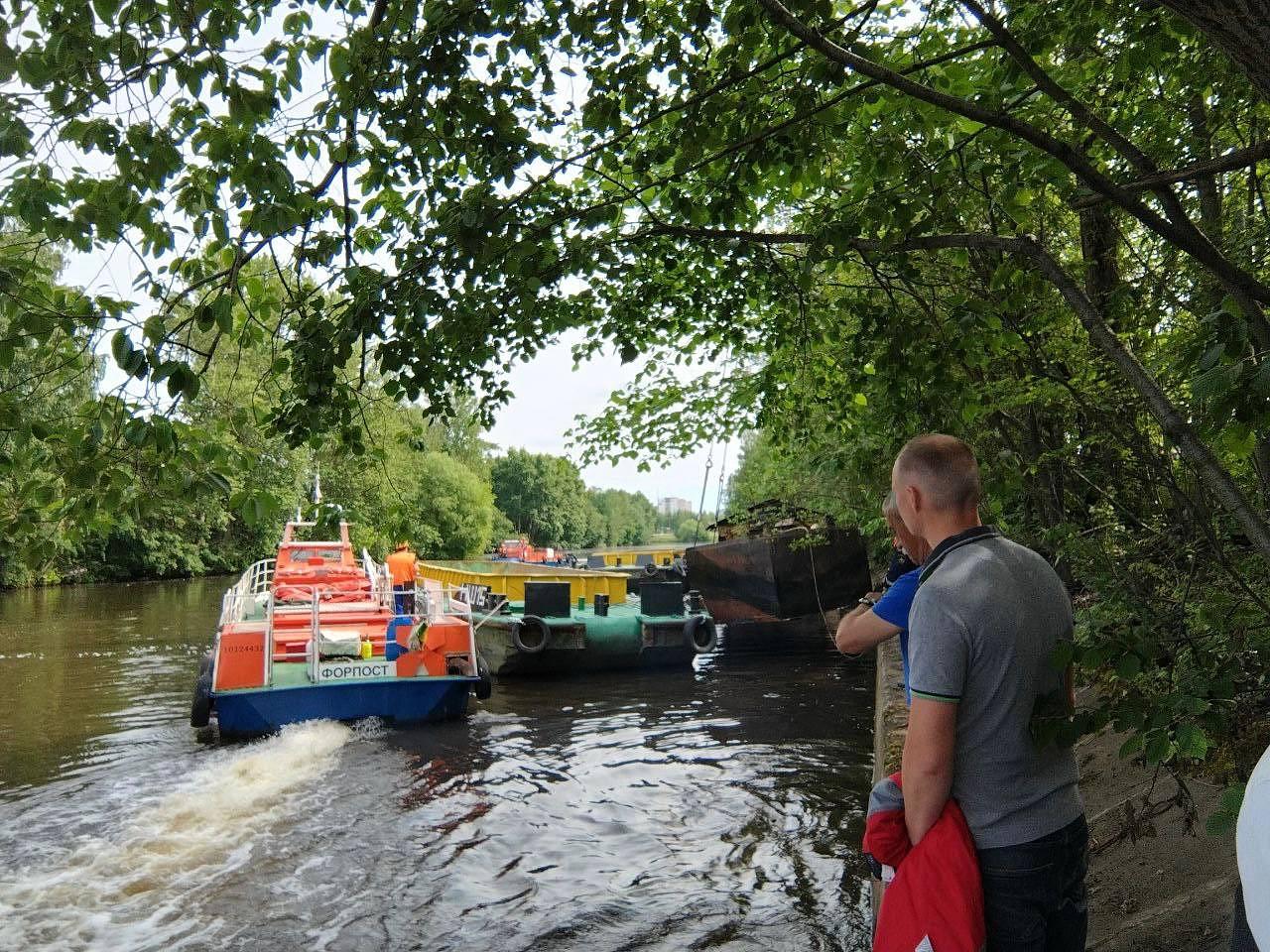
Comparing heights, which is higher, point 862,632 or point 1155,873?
point 862,632

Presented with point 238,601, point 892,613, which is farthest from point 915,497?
point 238,601

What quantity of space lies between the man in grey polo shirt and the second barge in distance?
16464 millimetres

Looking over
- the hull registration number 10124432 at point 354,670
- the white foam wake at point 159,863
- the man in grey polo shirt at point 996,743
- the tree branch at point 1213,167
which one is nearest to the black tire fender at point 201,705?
the white foam wake at point 159,863

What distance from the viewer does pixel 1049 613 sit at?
2680mm

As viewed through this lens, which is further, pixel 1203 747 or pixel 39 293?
pixel 39 293

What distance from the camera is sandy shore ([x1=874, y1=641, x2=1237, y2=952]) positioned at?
13.5 ft

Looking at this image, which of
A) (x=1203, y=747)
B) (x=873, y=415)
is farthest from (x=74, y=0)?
(x=873, y=415)

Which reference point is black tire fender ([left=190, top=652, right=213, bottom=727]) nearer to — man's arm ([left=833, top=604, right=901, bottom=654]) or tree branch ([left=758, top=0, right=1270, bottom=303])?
man's arm ([left=833, top=604, right=901, bottom=654])

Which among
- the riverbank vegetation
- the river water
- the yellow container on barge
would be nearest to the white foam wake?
the river water

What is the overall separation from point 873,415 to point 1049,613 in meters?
5.63

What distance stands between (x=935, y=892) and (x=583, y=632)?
57.0 feet

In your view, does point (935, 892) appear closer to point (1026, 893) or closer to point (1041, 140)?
point (1026, 893)

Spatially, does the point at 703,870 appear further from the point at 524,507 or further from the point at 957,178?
the point at 524,507

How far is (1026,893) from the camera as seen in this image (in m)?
2.56
